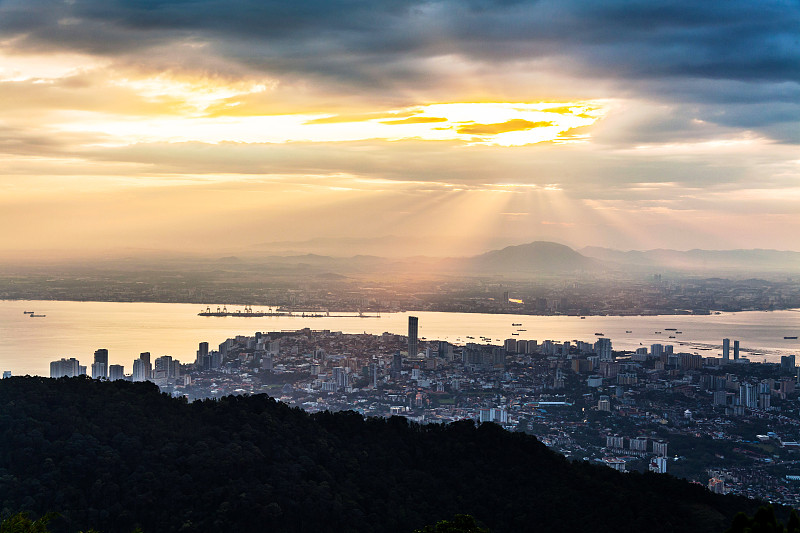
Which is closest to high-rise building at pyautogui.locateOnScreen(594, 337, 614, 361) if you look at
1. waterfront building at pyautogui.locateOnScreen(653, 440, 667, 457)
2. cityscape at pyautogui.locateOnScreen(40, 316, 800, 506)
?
cityscape at pyautogui.locateOnScreen(40, 316, 800, 506)

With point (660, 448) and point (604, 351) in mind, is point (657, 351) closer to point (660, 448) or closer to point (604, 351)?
point (604, 351)

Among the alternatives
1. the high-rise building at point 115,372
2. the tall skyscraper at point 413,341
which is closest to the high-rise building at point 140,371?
the high-rise building at point 115,372

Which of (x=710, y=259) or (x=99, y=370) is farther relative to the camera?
(x=710, y=259)

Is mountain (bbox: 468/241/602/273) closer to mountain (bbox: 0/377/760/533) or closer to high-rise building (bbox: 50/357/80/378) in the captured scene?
high-rise building (bbox: 50/357/80/378)

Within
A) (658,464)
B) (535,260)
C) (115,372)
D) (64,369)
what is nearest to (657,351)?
(658,464)

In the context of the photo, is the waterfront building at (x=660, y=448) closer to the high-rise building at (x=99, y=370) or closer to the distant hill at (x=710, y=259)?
the high-rise building at (x=99, y=370)

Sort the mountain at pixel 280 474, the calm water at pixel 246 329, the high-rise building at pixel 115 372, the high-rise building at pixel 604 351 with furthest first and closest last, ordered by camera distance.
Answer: the calm water at pixel 246 329, the high-rise building at pixel 604 351, the high-rise building at pixel 115 372, the mountain at pixel 280 474

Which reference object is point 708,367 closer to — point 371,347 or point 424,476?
point 371,347
